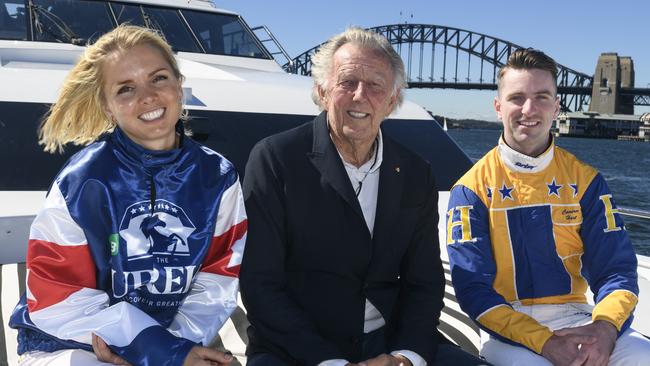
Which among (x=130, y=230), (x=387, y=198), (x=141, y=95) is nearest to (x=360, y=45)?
(x=387, y=198)

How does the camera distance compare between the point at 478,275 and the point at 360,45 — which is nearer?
the point at 360,45

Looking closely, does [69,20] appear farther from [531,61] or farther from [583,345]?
[583,345]

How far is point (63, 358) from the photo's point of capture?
1.78 m

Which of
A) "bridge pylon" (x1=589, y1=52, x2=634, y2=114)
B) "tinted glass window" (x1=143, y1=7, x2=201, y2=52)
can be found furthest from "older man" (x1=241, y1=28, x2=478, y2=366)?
"bridge pylon" (x1=589, y1=52, x2=634, y2=114)

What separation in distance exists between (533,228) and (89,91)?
164 cm

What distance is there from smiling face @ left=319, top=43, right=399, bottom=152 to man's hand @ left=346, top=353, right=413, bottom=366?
2.42 feet

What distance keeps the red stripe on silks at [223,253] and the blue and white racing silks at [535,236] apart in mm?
866

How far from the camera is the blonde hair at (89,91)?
6.58 feet

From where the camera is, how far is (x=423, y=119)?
4840 mm

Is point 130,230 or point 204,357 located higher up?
point 130,230

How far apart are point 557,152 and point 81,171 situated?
177 centimetres

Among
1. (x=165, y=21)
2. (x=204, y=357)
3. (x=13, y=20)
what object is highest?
(x=165, y=21)

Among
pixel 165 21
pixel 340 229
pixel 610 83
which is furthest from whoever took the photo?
pixel 610 83

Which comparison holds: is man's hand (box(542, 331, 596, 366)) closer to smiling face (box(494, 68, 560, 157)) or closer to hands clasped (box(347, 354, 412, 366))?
hands clasped (box(347, 354, 412, 366))
